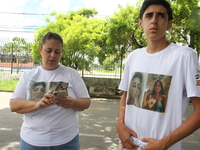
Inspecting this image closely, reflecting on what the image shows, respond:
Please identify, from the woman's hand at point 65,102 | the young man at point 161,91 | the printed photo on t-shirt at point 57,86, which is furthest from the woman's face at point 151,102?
the printed photo on t-shirt at point 57,86

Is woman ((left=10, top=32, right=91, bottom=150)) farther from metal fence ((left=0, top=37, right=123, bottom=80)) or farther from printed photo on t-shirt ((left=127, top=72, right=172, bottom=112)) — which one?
metal fence ((left=0, top=37, right=123, bottom=80))

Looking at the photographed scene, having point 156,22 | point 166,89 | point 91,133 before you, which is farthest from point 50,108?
point 91,133

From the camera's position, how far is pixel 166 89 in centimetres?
124

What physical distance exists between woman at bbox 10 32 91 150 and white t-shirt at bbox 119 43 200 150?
0.71m

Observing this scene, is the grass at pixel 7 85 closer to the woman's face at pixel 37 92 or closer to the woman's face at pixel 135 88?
the woman's face at pixel 37 92

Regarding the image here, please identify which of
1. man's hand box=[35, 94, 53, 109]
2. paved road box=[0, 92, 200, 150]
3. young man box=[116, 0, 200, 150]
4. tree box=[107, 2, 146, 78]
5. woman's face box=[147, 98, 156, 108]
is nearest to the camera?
young man box=[116, 0, 200, 150]

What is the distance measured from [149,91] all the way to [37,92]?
1064 millimetres

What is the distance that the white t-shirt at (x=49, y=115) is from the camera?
1749 millimetres

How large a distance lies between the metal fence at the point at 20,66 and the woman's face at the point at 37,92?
890cm

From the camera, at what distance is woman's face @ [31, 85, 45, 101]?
1805mm

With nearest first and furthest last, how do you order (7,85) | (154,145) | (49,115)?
1. (154,145)
2. (49,115)
3. (7,85)

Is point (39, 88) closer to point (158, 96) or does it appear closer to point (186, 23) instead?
point (158, 96)

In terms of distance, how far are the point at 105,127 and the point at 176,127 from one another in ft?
12.7

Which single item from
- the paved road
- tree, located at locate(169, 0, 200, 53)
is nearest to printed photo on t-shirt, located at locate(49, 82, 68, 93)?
the paved road
